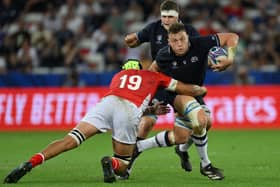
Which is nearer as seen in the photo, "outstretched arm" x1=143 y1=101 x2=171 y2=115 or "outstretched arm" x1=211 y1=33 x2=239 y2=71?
"outstretched arm" x1=211 y1=33 x2=239 y2=71

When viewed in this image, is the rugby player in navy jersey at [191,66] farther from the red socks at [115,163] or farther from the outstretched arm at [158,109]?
the red socks at [115,163]

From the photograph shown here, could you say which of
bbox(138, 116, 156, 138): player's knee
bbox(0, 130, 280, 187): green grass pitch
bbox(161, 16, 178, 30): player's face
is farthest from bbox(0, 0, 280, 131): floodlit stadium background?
bbox(161, 16, 178, 30): player's face

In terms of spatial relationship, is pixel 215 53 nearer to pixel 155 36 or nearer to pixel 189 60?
pixel 189 60

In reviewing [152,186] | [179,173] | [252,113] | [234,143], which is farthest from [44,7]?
[152,186]

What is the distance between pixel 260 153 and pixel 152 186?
4.64m

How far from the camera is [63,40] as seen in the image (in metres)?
21.8

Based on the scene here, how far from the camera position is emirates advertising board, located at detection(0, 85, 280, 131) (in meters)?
18.7

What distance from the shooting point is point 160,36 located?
11.8 metres

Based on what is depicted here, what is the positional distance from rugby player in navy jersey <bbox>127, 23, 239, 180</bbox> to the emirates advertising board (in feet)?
26.2

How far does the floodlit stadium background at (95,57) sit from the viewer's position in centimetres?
1886

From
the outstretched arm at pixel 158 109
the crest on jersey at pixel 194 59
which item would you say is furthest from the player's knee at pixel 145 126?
the crest on jersey at pixel 194 59

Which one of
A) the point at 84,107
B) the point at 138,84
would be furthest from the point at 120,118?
the point at 84,107

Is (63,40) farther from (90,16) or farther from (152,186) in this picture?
(152,186)

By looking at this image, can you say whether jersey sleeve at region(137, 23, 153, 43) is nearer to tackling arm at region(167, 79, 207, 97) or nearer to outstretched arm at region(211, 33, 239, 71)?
outstretched arm at region(211, 33, 239, 71)
